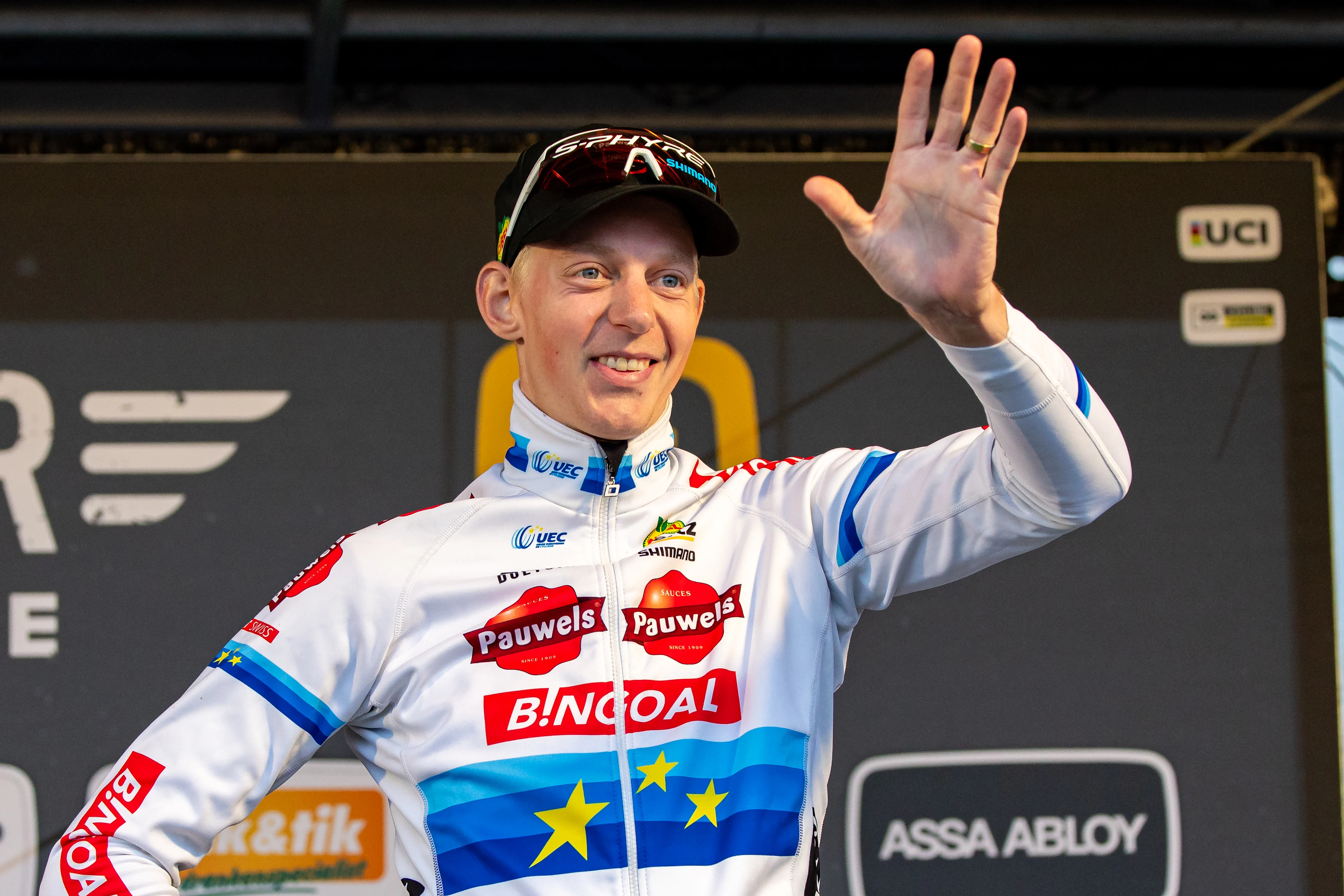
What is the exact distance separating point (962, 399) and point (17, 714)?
1926 millimetres

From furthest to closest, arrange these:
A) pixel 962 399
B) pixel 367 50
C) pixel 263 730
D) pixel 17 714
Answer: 1. pixel 367 50
2. pixel 962 399
3. pixel 17 714
4. pixel 263 730

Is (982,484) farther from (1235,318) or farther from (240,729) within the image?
(1235,318)

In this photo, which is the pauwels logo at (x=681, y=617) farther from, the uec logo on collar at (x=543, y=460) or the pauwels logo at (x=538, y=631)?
the uec logo on collar at (x=543, y=460)

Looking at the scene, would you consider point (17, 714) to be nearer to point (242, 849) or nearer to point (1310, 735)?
point (242, 849)

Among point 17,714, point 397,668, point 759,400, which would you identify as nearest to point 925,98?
point 397,668

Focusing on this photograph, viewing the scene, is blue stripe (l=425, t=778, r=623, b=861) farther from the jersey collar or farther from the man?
the jersey collar

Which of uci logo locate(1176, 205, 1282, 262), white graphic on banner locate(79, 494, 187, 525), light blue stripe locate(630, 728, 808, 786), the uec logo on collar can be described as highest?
uci logo locate(1176, 205, 1282, 262)

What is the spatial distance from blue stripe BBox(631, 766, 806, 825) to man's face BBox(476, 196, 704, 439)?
35cm

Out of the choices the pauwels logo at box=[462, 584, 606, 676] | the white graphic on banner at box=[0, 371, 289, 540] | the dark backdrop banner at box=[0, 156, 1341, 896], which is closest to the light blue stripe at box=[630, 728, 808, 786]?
the pauwels logo at box=[462, 584, 606, 676]

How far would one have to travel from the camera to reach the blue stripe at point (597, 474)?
3.88 feet

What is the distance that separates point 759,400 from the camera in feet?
7.47

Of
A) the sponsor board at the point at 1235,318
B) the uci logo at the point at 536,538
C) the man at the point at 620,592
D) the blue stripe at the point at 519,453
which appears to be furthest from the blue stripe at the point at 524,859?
the sponsor board at the point at 1235,318

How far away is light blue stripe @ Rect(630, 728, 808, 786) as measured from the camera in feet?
3.51

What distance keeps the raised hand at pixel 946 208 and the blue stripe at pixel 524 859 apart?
0.54 meters
